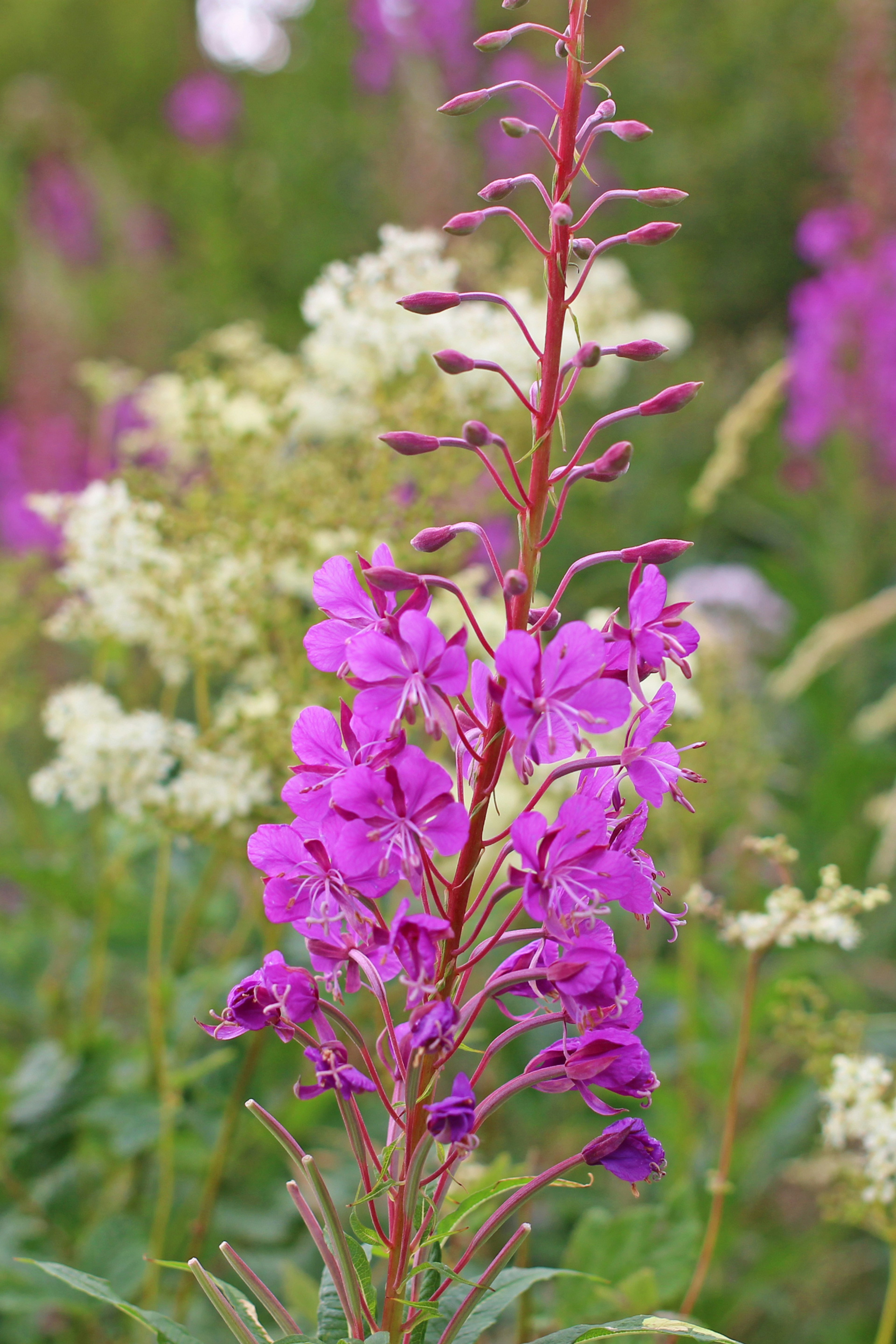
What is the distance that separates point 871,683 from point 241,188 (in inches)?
189

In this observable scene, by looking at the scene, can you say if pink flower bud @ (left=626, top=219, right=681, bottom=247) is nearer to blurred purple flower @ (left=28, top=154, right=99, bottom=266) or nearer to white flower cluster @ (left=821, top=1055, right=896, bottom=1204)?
white flower cluster @ (left=821, top=1055, right=896, bottom=1204)

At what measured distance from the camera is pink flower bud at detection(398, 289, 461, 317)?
0.86 meters

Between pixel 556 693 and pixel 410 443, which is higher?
pixel 410 443

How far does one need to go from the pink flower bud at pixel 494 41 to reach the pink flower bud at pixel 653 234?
0.55ft

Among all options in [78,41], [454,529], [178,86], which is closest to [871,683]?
[454,529]

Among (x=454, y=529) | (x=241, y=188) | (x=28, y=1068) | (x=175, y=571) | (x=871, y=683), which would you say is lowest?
(x=28, y=1068)

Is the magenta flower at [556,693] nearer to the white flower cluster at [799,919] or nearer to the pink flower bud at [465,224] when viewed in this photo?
the pink flower bud at [465,224]

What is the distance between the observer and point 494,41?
0.86m

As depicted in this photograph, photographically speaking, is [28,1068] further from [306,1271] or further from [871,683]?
[871,683]

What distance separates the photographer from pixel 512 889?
792 millimetres

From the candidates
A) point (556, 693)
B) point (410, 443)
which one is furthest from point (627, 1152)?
point (410, 443)

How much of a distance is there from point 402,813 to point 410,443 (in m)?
0.29

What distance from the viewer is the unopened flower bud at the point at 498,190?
2.77ft

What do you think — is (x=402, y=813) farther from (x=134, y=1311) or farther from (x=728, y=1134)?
(x=728, y=1134)
